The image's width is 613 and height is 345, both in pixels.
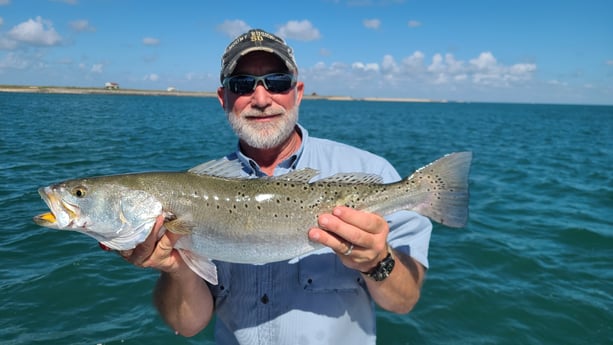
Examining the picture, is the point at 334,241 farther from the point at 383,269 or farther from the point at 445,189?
the point at 445,189

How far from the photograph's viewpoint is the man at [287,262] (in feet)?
10.9

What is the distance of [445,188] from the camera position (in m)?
3.64

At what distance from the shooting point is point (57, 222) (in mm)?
3461

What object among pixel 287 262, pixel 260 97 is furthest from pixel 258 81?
pixel 287 262

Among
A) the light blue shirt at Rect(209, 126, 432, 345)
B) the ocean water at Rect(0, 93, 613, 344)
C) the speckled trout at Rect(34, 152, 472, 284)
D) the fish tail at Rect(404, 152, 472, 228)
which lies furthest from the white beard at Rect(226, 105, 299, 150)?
the ocean water at Rect(0, 93, 613, 344)

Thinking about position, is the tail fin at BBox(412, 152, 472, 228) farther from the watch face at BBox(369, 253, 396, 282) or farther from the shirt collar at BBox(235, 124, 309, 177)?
the shirt collar at BBox(235, 124, 309, 177)

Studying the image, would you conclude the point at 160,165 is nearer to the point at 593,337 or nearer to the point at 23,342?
the point at 23,342

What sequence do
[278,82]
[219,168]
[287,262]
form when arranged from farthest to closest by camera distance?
[278,82] < [219,168] < [287,262]

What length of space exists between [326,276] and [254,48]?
2173mm

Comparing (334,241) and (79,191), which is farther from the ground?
(79,191)

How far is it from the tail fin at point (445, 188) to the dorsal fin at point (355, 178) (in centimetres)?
28

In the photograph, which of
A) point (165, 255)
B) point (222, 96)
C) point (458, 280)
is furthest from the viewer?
point (458, 280)

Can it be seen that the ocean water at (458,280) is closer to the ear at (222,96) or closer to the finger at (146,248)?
the finger at (146,248)

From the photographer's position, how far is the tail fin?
11.7 feet
